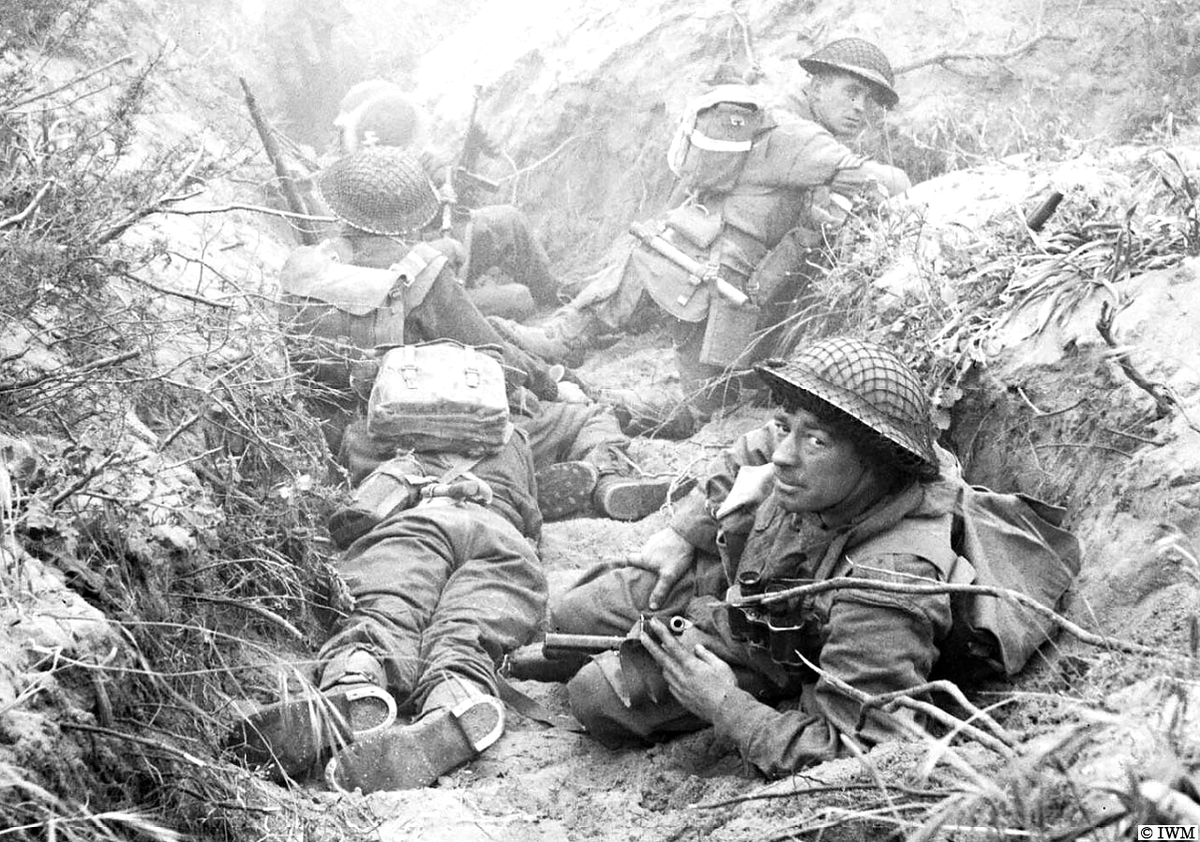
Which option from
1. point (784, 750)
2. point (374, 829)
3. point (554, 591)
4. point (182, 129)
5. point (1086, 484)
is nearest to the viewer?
point (374, 829)

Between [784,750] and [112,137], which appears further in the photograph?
[112,137]

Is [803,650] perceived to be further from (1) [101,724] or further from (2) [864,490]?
(1) [101,724]

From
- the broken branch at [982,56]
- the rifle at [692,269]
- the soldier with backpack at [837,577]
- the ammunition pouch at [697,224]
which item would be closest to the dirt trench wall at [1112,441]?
the soldier with backpack at [837,577]

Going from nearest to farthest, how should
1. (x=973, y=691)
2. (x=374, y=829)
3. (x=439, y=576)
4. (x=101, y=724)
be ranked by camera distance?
(x=101, y=724), (x=374, y=829), (x=973, y=691), (x=439, y=576)

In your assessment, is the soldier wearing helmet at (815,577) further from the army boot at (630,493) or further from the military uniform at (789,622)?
the army boot at (630,493)

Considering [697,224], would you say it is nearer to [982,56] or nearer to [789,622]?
[982,56]

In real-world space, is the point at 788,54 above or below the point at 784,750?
above

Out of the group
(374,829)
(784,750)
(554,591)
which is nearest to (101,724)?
(374,829)

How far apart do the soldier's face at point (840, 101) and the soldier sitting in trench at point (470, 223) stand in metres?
2.14

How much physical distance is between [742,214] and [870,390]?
3.82 metres

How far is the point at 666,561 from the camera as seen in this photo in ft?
13.3

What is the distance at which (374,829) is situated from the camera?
2830 millimetres

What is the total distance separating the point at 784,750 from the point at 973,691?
61 centimetres

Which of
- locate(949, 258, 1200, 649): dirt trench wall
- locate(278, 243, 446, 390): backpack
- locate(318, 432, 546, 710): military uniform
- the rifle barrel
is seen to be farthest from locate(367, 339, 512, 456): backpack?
locate(949, 258, 1200, 649): dirt trench wall
